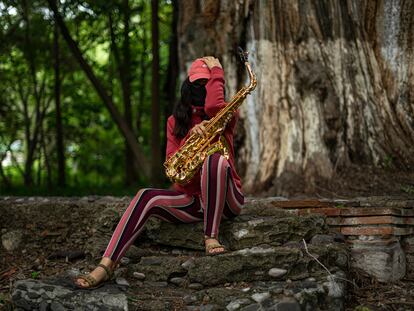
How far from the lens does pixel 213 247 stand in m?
4.76

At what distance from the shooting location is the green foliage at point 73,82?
33.6ft

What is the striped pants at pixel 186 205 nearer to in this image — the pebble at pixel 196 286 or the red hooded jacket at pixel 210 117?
the red hooded jacket at pixel 210 117

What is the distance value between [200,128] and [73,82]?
9.28m

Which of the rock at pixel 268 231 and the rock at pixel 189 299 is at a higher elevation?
the rock at pixel 268 231

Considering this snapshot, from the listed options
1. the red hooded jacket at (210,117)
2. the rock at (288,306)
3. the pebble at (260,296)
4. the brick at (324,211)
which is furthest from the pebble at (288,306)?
the brick at (324,211)

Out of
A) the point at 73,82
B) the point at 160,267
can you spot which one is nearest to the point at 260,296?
the point at 160,267

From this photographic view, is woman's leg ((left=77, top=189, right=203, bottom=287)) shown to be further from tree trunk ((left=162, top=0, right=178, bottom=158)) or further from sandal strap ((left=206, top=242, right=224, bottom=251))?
tree trunk ((left=162, top=0, right=178, bottom=158))

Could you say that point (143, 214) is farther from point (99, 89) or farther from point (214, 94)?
point (99, 89)

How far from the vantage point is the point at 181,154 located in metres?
4.91

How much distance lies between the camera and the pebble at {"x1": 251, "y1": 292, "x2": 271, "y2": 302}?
4270 mm

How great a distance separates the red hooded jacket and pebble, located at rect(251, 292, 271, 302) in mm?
949

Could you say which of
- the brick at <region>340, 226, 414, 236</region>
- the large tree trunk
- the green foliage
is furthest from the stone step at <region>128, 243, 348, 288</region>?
the green foliage

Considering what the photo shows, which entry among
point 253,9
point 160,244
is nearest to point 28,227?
point 160,244

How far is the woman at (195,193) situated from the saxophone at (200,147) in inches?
2.1
